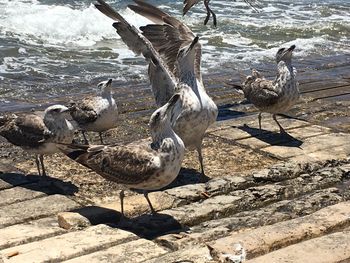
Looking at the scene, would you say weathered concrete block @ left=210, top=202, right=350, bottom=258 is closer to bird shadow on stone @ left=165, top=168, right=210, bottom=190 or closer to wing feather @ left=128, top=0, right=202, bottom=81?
bird shadow on stone @ left=165, top=168, right=210, bottom=190

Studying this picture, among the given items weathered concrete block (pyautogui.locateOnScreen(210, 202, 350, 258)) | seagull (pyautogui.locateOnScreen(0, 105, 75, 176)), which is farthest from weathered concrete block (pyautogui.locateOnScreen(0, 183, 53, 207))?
weathered concrete block (pyautogui.locateOnScreen(210, 202, 350, 258))

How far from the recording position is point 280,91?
8227 mm

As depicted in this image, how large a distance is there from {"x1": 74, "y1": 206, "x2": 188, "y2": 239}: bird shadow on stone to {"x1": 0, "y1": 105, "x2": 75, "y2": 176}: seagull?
44.3 inches

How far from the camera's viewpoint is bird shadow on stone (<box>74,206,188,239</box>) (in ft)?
16.8

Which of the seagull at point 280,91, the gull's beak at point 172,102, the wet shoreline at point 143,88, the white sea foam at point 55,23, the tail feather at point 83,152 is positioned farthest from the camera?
the white sea foam at point 55,23

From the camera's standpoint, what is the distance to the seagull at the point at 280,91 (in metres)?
8.20

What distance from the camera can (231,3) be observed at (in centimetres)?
2812

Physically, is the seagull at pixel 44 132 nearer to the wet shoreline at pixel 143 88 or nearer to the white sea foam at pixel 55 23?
the wet shoreline at pixel 143 88

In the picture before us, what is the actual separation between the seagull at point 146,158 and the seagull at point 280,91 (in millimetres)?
3077

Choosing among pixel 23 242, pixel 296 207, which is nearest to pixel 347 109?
pixel 296 207

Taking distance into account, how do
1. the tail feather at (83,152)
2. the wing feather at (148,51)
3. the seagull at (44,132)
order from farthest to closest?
1. the wing feather at (148,51)
2. the seagull at (44,132)
3. the tail feather at (83,152)

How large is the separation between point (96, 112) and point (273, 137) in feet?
7.30

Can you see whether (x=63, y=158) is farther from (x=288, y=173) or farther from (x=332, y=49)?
(x=332, y=49)

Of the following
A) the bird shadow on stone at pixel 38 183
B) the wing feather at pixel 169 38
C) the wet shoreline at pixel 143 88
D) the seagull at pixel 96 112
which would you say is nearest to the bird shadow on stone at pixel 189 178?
the bird shadow on stone at pixel 38 183
